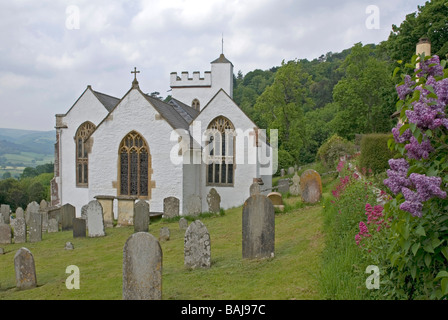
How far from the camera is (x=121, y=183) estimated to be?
18.1m

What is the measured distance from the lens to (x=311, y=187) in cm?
1286

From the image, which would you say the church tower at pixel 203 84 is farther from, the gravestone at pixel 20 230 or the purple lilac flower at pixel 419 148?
the purple lilac flower at pixel 419 148

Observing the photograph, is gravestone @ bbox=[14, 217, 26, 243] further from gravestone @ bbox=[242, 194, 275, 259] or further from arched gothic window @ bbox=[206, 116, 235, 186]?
gravestone @ bbox=[242, 194, 275, 259]

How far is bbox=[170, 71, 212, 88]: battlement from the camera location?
2978 cm

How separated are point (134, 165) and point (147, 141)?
1.49m

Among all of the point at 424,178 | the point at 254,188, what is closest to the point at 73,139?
the point at 254,188

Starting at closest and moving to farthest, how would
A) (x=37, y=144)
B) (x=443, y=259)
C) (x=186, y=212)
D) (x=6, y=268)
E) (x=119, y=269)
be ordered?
(x=443, y=259)
(x=119, y=269)
(x=6, y=268)
(x=186, y=212)
(x=37, y=144)

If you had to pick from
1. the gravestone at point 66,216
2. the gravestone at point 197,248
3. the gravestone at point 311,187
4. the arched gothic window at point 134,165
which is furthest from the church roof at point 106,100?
the gravestone at point 197,248

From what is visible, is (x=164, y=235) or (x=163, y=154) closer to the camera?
(x=164, y=235)

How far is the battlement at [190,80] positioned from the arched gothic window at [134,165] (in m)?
13.3

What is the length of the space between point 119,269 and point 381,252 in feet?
20.8

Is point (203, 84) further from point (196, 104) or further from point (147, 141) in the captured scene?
point (147, 141)
